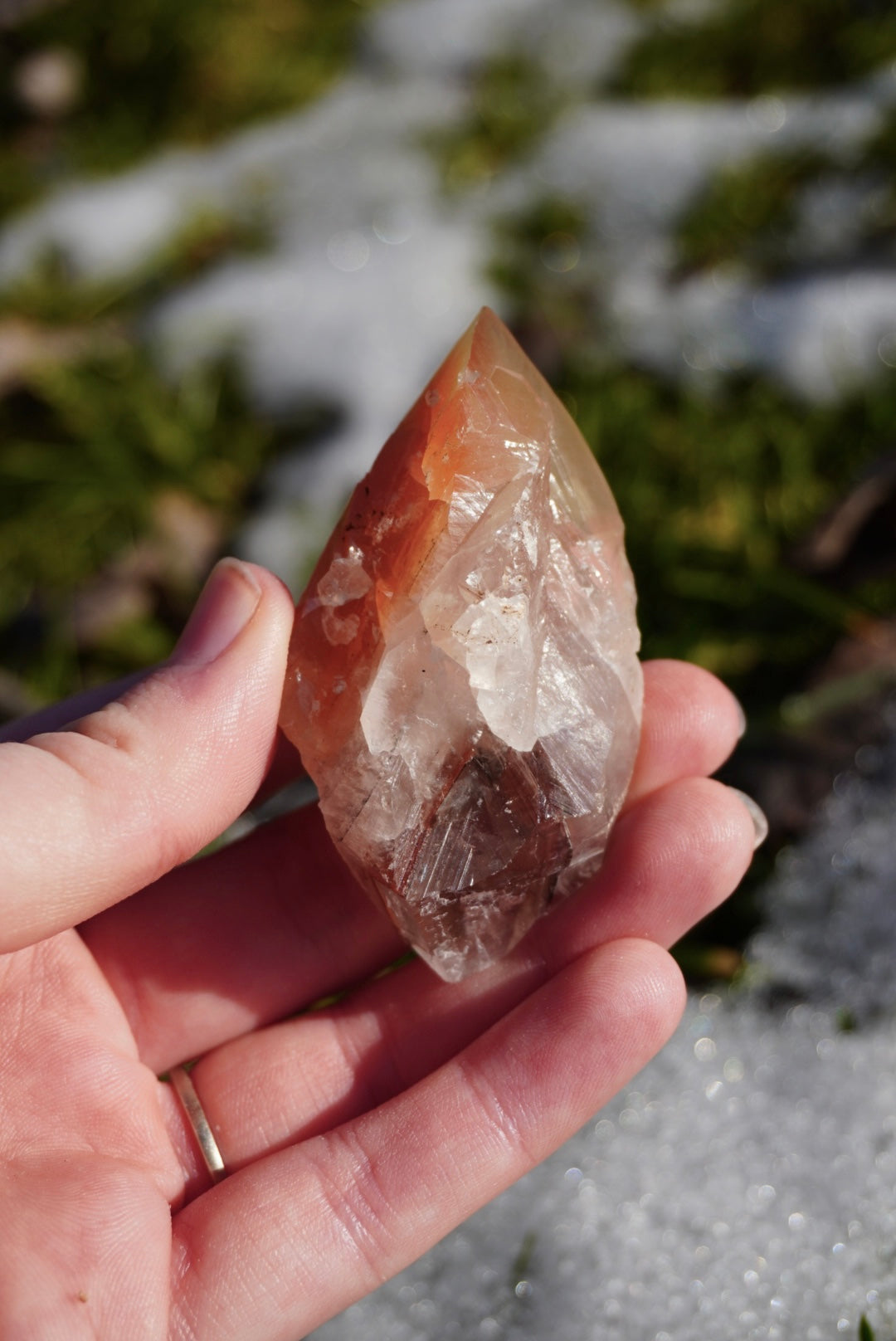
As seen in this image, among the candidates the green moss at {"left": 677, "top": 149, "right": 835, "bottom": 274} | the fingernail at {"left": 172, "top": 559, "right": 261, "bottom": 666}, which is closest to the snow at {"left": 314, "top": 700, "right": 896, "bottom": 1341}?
the fingernail at {"left": 172, "top": 559, "right": 261, "bottom": 666}

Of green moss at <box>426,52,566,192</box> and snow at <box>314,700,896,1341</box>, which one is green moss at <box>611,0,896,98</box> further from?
snow at <box>314,700,896,1341</box>

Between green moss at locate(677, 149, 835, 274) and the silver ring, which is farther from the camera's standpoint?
green moss at locate(677, 149, 835, 274)

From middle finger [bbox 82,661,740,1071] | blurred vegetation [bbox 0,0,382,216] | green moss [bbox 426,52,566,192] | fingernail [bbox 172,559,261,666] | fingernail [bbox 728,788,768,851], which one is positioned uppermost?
blurred vegetation [bbox 0,0,382,216]

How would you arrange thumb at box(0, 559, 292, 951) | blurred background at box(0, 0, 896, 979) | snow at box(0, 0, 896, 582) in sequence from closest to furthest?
thumb at box(0, 559, 292, 951) < blurred background at box(0, 0, 896, 979) < snow at box(0, 0, 896, 582)

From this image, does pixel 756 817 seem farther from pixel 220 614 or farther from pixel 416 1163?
pixel 220 614

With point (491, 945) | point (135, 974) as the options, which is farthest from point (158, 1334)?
point (491, 945)

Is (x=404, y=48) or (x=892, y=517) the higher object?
(x=404, y=48)

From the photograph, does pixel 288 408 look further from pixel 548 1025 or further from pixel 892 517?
pixel 548 1025
